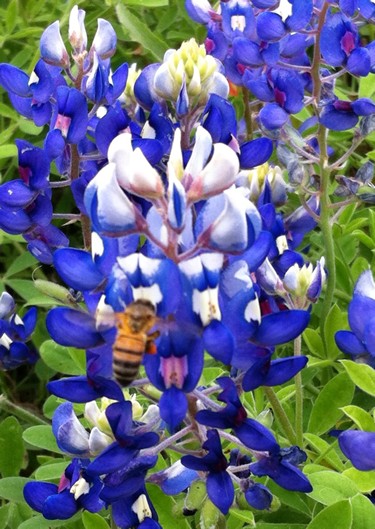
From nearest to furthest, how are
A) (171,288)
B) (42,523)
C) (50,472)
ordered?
(171,288)
(42,523)
(50,472)

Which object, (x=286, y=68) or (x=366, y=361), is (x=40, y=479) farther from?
(x=286, y=68)

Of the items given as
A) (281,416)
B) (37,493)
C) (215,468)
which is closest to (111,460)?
(215,468)

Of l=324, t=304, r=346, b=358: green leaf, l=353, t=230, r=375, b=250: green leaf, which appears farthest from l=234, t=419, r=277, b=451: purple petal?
l=353, t=230, r=375, b=250: green leaf

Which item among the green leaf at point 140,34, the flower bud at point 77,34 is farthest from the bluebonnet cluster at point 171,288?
the green leaf at point 140,34

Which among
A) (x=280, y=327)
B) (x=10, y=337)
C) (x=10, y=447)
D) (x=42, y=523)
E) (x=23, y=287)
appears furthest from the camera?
(x=23, y=287)

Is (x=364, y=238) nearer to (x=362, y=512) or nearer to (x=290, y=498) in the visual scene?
(x=290, y=498)

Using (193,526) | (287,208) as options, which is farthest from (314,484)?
(287,208)

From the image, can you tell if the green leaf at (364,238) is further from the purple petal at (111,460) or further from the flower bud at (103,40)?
the purple petal at (111,460)
